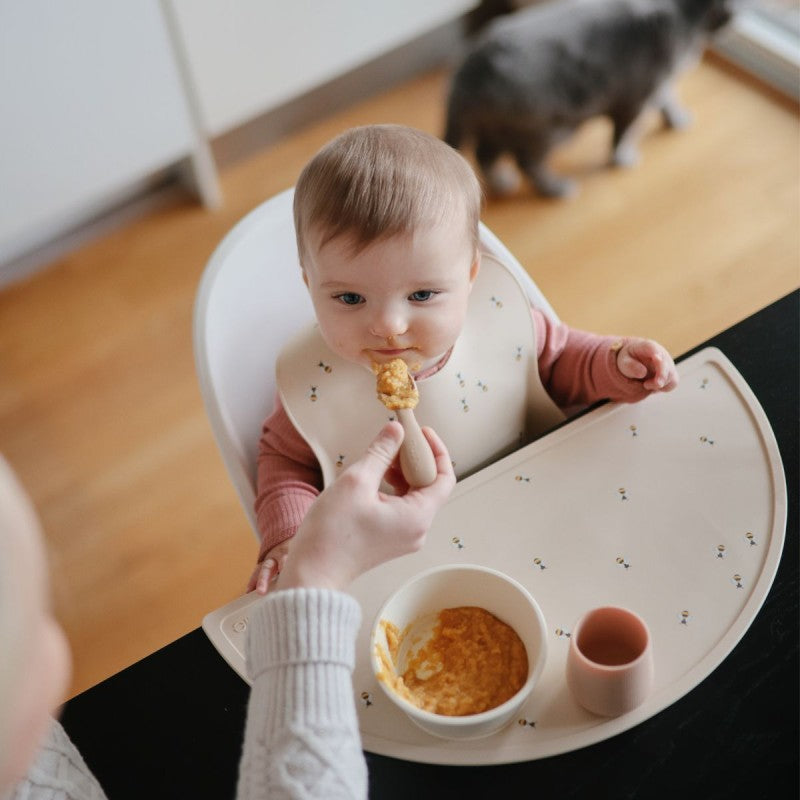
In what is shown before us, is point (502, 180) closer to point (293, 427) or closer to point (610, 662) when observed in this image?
point (293, 427)

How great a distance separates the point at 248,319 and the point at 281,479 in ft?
0.69

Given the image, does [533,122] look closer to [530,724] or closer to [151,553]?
[151,553]

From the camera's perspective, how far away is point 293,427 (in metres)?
1.15

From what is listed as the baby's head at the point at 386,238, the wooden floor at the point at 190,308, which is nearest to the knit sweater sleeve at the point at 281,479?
the baby's head at the point at 386,238

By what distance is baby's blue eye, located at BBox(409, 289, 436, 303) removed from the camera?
1031 millimetres

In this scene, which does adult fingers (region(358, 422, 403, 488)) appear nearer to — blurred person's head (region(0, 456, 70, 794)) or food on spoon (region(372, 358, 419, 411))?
food on spoon (region(372, 358, 419, 411))

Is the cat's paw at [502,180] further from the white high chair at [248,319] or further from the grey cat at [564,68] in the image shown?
the white high chair at [248,319]

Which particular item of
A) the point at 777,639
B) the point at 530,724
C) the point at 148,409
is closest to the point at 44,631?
the point at 530,724

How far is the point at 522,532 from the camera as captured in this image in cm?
95

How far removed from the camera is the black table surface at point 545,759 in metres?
0.78

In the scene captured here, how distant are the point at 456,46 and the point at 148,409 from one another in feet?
4.58

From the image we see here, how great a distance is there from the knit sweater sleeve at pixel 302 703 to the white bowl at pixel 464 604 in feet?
0.22

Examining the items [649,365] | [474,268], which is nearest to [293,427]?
[474,268]

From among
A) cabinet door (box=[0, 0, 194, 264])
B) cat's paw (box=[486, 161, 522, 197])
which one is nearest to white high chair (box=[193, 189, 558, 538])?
cabinet door (box=[0, 0, 194, 264])
